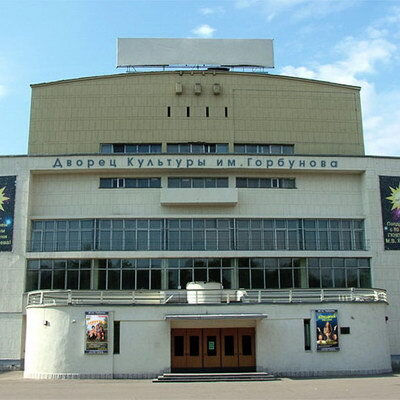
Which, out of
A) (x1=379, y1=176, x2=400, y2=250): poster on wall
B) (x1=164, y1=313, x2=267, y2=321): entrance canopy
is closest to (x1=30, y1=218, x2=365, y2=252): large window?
(x1=379, y1=176, x2=400, y2=250): poster on wall

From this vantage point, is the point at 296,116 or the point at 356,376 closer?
the point at 356,376

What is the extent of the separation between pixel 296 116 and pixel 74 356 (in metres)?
22.3

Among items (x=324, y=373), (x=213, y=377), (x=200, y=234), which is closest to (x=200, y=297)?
(x=213, y=377)

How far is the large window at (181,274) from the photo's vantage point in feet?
119

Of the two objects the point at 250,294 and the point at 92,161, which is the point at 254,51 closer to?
the point at 92,161

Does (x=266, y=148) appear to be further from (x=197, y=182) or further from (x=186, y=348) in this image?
(x=186, y=348)

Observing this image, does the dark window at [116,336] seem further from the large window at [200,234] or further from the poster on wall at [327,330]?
the poster on wall at [327,330]

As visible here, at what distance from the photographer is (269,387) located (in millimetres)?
25609

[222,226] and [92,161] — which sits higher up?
[92,161]

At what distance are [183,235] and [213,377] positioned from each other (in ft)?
36.0

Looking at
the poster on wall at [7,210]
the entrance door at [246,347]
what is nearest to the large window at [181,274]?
the poster on wall at [7,210]

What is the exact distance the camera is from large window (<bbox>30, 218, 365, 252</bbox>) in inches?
1448

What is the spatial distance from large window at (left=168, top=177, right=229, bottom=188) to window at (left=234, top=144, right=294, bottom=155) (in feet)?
11.4

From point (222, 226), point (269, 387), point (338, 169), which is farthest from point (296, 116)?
point (269, 387)
